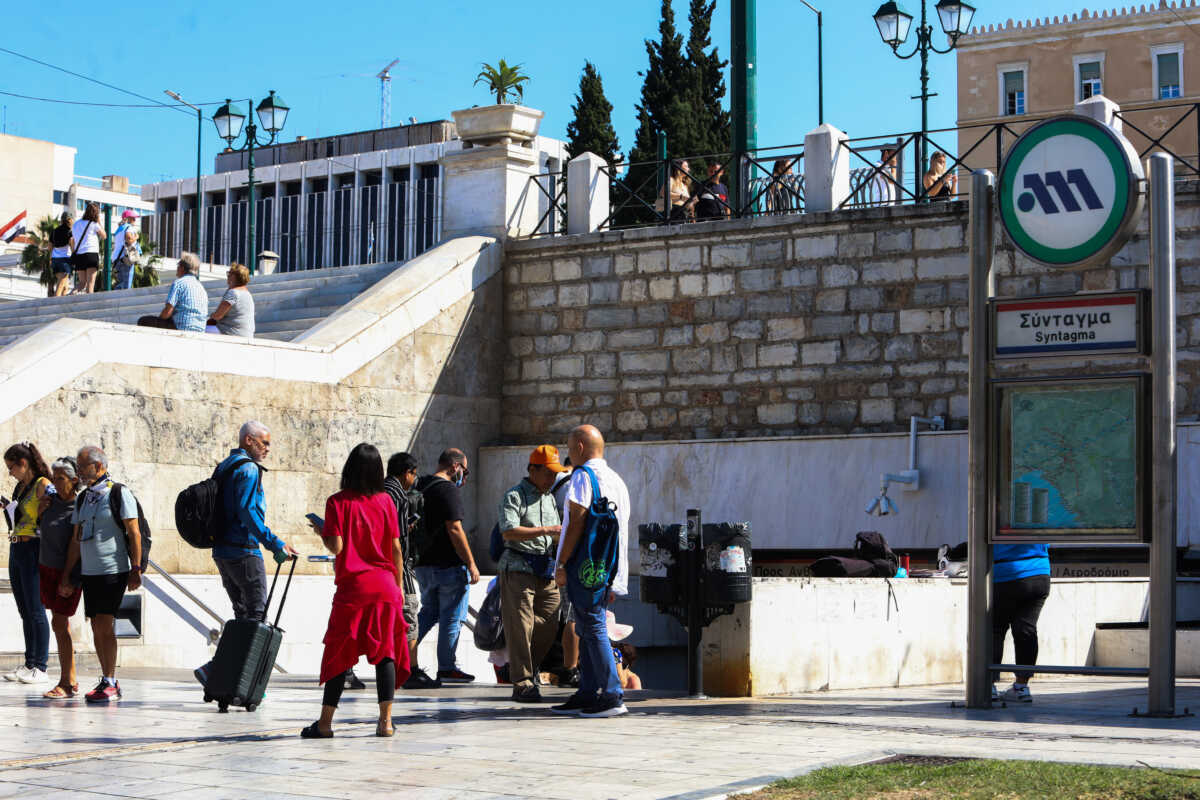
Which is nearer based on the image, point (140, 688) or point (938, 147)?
point (140, 688)

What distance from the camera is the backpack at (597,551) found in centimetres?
925

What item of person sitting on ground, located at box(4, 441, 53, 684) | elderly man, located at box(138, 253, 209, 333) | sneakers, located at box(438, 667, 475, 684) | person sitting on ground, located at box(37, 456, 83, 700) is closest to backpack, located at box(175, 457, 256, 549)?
person sitting on ground, located at box(37, 456, 83, 700)

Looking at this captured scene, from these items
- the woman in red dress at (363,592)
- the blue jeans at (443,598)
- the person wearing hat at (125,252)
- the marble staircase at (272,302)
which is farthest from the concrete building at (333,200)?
the woman in red dress at (363,592)

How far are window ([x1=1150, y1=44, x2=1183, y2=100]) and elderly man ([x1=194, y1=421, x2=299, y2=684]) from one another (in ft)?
195

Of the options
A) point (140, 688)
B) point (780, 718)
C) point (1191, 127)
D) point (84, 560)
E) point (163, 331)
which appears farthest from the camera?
point (1191, 127)

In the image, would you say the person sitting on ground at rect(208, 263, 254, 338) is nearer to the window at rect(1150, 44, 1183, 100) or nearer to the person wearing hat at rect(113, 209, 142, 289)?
the person wearing hat at rect(113, 209, 142, 289)

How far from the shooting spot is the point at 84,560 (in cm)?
1027

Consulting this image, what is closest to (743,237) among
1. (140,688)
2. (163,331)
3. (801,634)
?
(163,331)

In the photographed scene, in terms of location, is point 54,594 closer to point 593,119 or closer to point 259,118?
point 259,118

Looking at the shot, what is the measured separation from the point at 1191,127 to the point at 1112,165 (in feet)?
184

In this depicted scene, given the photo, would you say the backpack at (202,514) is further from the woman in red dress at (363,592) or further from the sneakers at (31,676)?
the sneakers at (31,676)

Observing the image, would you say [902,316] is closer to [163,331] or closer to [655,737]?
[163,331]

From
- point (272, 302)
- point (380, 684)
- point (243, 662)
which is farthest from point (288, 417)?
point (380, 684)

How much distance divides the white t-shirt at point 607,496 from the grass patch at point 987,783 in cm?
259
